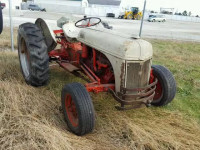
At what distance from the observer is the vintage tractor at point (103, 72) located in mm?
2570

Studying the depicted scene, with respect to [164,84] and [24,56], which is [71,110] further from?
[24,56]

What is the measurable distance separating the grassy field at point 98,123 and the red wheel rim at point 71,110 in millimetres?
166

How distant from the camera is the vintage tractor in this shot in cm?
257

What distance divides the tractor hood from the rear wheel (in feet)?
2.08

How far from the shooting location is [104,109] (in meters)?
3.39

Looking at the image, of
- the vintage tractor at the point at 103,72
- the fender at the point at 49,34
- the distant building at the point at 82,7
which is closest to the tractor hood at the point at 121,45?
the vintage tractor at the point at 103,72

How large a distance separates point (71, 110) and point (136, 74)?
3.32ft

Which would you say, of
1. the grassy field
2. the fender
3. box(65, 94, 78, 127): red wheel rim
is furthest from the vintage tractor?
the fender

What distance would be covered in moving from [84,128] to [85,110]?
0.75ft

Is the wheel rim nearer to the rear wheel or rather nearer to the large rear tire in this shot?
the large rear tire

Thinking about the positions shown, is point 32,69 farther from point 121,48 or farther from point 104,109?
point 121,48

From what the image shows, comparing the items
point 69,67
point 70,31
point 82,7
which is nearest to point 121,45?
point 69,67

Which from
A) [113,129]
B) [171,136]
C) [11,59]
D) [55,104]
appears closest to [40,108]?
[55,104]

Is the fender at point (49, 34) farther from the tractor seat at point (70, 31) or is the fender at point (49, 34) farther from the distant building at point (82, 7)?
the distant building at point (82, 7)
